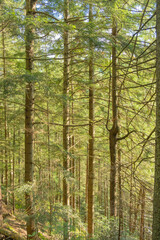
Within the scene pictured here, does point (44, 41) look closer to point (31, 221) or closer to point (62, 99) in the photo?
point (62, 99)

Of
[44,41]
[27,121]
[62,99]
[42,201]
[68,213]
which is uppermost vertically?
[44,41]

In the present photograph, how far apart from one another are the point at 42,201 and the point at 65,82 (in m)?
4.01

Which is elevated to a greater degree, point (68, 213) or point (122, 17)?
point (122, 17)

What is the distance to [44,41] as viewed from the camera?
5348 mm

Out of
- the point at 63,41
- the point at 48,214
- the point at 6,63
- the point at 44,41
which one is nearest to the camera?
the point at 48,214

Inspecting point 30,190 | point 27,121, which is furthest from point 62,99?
point 30,190

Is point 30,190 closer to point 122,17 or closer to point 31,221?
point 31,221

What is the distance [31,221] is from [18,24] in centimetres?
506

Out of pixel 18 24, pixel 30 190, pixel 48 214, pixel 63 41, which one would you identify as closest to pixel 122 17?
pixel 63 41

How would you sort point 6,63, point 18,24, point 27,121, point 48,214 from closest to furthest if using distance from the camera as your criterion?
point 18,24 → point 48,214 → point 27,121 → point 6,63

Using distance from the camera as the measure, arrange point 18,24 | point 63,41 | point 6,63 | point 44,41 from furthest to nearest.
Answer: point 6,63 < point 63,41 < point 44,41 < point 18,24

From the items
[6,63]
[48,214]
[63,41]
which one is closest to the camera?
[48,214]

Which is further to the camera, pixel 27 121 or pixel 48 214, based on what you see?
pixel 27 121

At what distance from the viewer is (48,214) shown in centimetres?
432
